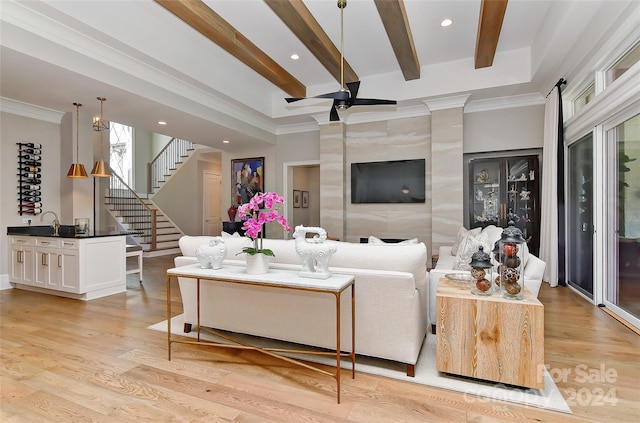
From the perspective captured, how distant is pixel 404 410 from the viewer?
186 centimetres

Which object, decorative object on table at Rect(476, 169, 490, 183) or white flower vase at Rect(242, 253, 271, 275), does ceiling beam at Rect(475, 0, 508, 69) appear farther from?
white flower vase at Rect(242, 253, 271, 275)

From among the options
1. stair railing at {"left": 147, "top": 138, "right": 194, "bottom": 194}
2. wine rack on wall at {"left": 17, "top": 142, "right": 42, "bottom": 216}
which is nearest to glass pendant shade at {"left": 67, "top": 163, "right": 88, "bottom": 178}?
wine rack on wall at {"left": 17, "top": 142, "right": 42, "bottom": 216}

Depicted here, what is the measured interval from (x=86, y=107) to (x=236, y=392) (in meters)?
4.71

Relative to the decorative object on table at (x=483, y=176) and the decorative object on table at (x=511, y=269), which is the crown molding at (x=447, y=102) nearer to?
the decorative object on table at (x=483, y=176)

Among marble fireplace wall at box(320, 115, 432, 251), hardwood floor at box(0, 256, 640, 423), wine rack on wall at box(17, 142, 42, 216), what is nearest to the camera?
hardwood floor at box(0, 256, 640, 423)

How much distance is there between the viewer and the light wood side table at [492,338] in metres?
1.93

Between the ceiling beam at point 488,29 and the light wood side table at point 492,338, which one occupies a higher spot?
the ceiling beam at point 488,29

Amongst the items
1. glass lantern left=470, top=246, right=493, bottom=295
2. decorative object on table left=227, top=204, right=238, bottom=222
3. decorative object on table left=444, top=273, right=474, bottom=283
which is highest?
decorative object on table left=227, top=204, right=238, bottom=222

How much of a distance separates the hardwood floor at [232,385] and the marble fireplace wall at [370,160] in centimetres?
318

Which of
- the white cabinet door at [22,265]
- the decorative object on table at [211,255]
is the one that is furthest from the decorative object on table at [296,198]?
the decorative object on table at [211,255]

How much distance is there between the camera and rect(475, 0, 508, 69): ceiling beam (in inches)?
135

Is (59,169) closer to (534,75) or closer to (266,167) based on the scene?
(266,167)

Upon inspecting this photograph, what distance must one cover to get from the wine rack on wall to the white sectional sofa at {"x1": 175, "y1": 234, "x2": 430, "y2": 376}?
4.23 metres

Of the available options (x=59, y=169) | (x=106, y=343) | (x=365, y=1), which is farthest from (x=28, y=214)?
(x=365, y=1)
